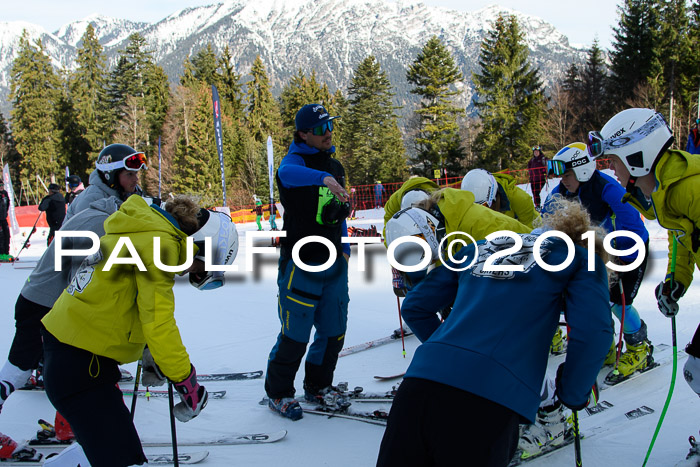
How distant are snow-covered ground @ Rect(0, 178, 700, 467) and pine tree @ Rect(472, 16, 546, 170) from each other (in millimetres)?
30958

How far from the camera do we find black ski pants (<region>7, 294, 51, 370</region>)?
344 cm

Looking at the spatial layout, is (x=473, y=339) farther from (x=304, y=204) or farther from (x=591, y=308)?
(x=304, y=204)

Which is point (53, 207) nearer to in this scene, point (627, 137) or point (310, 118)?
point (310, 118)

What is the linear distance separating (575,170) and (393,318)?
3.22 metres

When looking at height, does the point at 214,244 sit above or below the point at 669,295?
above

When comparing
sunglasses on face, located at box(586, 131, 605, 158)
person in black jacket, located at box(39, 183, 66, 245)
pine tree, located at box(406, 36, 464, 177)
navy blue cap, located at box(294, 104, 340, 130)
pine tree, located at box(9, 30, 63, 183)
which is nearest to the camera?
sunglasses on face, located at box(586, 131, 605, 158)

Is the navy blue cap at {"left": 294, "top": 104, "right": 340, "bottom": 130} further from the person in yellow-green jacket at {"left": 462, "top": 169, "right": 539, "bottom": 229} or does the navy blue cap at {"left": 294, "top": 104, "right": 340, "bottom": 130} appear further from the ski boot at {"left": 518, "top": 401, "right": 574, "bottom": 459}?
the ski boot at {"left": 518, "top": 401, "right": 574, "bottom": 459}

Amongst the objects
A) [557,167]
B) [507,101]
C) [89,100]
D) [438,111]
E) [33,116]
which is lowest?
[557,167]

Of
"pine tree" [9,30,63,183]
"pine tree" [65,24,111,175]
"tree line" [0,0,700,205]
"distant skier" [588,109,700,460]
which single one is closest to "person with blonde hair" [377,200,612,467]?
"distant skier" [588,109,700,460]

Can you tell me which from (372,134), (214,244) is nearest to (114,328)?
(214,244)

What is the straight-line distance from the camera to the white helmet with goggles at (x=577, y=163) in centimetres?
425

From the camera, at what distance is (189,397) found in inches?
100

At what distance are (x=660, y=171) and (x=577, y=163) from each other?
5.38 ft

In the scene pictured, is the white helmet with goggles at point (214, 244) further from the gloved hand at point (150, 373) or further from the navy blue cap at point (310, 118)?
the navy blue cap at point (310, 118)
